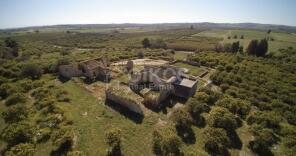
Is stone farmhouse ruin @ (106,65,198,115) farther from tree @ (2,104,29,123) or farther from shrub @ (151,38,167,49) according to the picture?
shrub @ (151,38,167,49)

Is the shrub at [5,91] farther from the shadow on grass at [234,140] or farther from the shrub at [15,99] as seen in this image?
the shadow on grass at [234,140]

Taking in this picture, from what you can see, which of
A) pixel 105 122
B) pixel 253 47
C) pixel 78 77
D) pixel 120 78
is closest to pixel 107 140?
pixel 105 122

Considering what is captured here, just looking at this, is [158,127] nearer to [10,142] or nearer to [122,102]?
[122,102]

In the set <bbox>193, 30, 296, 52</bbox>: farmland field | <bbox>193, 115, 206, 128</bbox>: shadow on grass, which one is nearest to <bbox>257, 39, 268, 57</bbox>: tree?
<bbox>193, 30, 296, 52</bbox>: farmland field

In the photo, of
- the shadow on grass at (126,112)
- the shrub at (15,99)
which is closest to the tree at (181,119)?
the shadow on grass at (126,112)

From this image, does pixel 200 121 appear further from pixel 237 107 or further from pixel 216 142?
pixel 237 107
